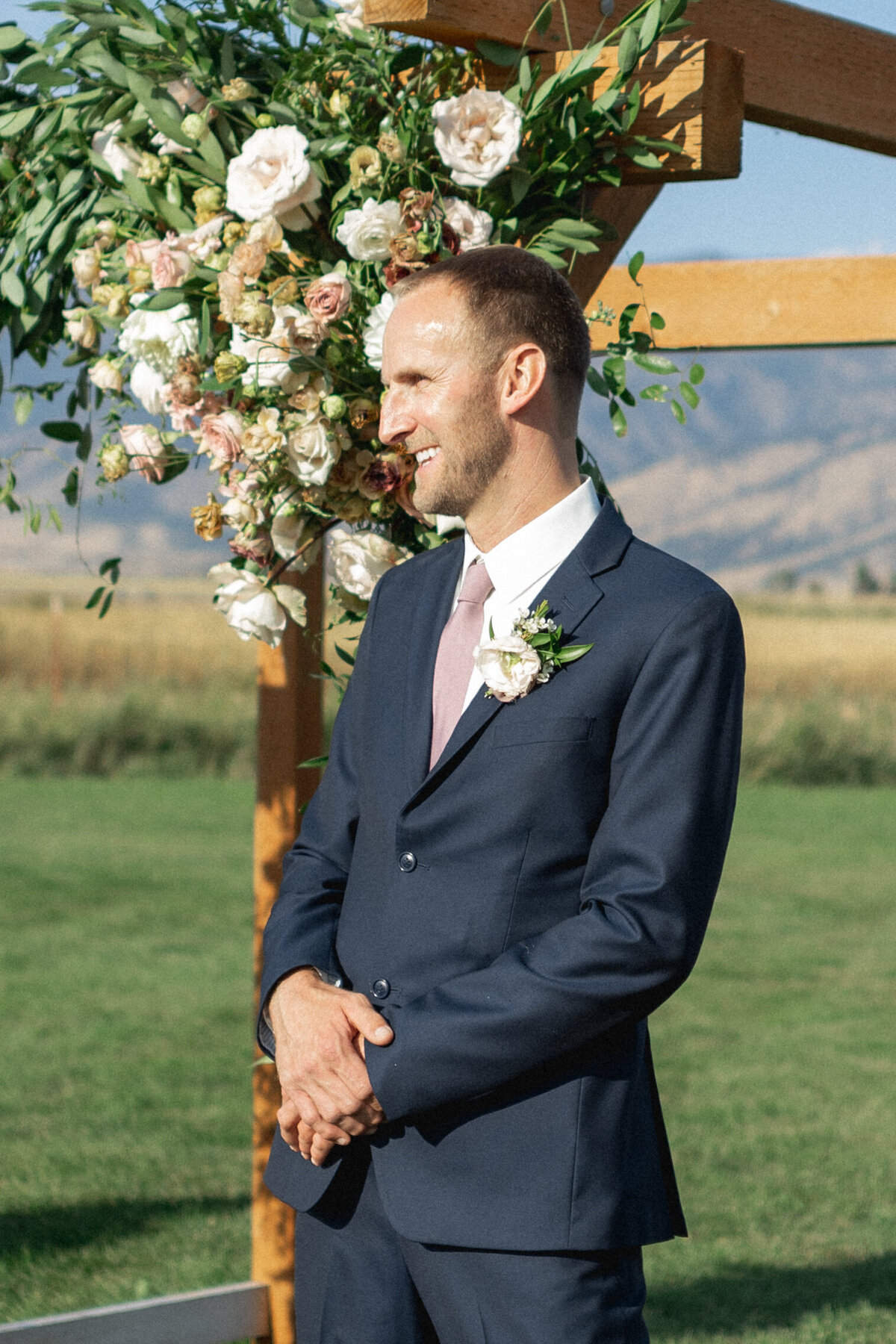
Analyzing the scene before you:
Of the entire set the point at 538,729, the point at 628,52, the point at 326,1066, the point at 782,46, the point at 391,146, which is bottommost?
the point at 326,1066

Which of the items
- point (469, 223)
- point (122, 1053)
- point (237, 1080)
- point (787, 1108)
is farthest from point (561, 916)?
point (122, 1053)

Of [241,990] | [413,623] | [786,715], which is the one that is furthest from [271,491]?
[786,715]

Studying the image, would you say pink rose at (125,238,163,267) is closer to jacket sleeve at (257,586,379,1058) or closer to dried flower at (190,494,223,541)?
dried flower at (190,494,223,541)

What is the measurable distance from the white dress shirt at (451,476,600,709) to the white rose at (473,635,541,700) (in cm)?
9

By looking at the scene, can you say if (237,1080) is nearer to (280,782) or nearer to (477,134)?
(280,782)

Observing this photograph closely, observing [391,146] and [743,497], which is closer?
[391,146]

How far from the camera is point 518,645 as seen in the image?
173cm

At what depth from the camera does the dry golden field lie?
55.6 ft

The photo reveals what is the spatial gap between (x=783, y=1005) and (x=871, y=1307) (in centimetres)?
456

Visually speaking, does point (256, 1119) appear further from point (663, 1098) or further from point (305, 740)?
point (663, 1098)

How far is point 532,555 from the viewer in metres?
1.85

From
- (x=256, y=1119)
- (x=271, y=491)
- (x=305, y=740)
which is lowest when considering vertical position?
(x=256, y=1119)

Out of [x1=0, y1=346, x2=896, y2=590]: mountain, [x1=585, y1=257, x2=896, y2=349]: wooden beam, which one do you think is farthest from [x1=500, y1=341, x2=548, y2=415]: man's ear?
[x1=0, y1=346, x2=896, y2=590]: mountain

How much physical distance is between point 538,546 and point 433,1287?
2.70 feet
